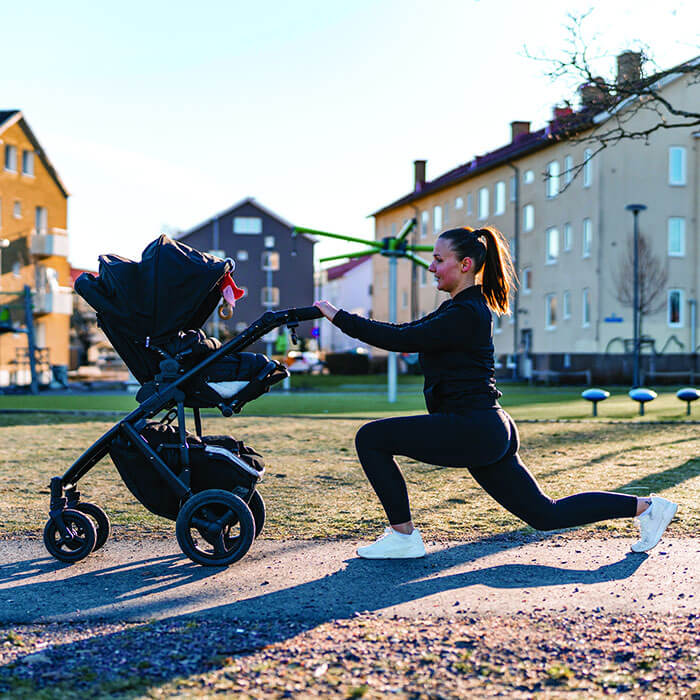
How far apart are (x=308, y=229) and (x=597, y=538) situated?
23526 mm

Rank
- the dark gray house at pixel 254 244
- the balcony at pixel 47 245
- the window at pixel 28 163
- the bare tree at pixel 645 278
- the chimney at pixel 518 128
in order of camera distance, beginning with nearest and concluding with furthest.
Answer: the bare tree at pixel 645 278
the balcony at pixel 47 245
the window at pixel 28 163
the chimney at pixel 518 128
the dark gray house at pixel 254 244

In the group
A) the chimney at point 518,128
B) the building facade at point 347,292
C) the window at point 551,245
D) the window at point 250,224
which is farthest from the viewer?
the building facade at point 347,292

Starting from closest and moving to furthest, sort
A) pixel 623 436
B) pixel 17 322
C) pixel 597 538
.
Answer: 1. pixel 597 538
2. pixel 623 436
3. pixel 17 322

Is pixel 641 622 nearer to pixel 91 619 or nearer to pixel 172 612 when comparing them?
pixel 172 612

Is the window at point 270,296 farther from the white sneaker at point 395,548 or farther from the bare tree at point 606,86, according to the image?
the white sneaker at point 395,548

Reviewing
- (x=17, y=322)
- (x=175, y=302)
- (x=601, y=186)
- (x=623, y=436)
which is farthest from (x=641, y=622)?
(x=17, y=322)

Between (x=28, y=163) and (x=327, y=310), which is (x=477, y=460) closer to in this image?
(x=327, y=310)

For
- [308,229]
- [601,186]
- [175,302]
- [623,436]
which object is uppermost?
[601,186]

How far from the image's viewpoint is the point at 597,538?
5691 mm

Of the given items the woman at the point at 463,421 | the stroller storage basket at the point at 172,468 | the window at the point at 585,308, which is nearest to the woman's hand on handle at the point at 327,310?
the woman at the point at 463,421

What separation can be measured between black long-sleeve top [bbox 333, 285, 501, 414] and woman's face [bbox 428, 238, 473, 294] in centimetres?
9

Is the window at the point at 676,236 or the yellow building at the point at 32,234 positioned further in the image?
the yellow building at the point at 32,234

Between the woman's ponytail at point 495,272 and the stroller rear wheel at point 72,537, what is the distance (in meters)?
2.45

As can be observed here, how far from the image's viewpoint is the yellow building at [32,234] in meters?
47.4
